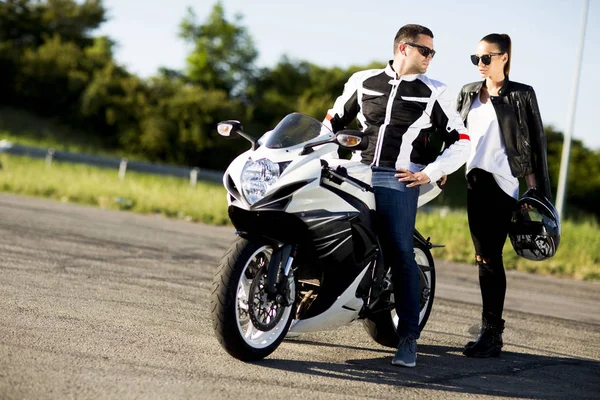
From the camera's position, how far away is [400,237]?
523 cm

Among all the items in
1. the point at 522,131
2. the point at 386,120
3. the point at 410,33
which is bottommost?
the point at 386,120

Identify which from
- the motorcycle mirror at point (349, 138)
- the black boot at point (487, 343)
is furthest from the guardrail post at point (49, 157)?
the motorcycle mirror at point (349, 138)

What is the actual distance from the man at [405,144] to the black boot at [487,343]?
695mm

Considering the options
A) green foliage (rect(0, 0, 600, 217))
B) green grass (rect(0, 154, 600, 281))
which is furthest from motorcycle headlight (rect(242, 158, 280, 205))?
green foliage (rect(0, 0, 600, 217))

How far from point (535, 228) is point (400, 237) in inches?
42.7

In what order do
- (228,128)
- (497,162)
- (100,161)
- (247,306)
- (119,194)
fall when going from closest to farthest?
(247,306) → (228,128) → (497,162) → (119,194) → (100,161)

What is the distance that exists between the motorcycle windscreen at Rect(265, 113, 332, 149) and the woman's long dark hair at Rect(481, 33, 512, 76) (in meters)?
1.61

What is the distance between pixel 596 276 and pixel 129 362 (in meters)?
9.67

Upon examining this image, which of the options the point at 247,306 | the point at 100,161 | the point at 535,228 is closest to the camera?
the point at 247,306

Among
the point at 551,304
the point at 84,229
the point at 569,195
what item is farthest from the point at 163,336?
the point at 569,195

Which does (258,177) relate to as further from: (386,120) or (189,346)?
(189,346)

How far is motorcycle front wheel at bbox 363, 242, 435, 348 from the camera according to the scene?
19.1ft

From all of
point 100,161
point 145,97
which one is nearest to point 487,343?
point 100,161

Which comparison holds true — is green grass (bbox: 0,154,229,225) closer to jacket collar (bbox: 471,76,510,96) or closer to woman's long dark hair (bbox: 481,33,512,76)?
jacket collar (bbox: 471,76,510,96)
